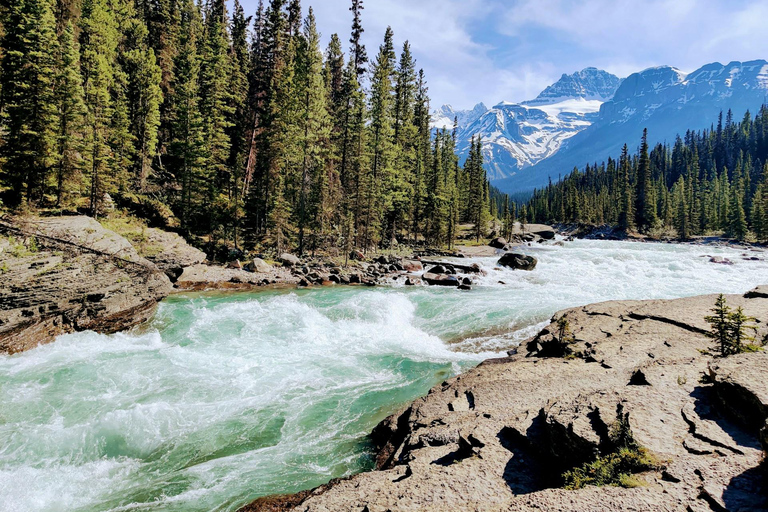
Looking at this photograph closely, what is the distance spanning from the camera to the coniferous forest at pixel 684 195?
80169mm

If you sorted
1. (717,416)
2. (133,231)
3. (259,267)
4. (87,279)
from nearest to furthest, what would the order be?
(717,416), (87,279), (133,231), (259,267)

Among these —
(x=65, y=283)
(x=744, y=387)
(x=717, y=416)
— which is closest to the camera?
(x=744, y=387)

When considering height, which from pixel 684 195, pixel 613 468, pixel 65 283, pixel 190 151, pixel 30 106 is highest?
pixel 684 195

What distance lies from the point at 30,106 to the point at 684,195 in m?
122

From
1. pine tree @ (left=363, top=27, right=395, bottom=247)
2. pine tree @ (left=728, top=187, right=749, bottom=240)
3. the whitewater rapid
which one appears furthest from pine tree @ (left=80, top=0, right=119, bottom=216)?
pine tree @ (left=728, top=187, right=749, bottom=240)

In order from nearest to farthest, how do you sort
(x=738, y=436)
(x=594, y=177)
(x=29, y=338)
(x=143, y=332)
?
1. (x=738, y=436)
2. (x=29, y=338)
3. (x=143, y=332)
4. (x=594, y=177)

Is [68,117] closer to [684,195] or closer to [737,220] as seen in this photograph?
[737,220]

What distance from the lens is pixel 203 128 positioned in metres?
36.4

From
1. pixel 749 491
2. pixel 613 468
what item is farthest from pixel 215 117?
pixel 749 491

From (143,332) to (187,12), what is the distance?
192 ft

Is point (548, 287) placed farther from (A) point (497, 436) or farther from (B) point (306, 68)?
(B) point (306, 68)

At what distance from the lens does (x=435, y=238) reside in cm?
5212

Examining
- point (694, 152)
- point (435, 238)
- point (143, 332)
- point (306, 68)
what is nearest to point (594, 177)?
point (694, 152)

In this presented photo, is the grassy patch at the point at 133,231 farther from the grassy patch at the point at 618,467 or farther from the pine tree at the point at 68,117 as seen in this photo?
the grassy patch at the point at 618,467
